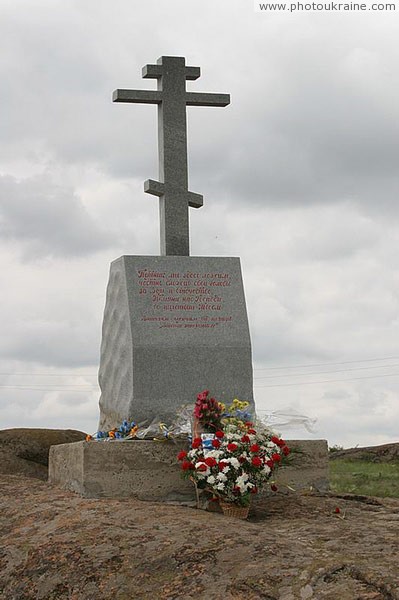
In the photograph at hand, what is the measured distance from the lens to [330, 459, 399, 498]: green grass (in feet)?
43.8

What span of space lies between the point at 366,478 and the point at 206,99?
20.4ft

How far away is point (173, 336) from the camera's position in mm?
11242

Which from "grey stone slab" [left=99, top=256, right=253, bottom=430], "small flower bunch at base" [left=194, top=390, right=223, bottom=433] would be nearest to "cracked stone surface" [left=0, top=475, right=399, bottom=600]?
"small flower bunch at base" [left=194, top=390, right=223, bottom=433]

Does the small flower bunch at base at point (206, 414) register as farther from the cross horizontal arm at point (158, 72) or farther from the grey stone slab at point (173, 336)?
the cross horizontal arm at point (158, 72)

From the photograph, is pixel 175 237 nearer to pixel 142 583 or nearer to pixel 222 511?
pixel 222 511

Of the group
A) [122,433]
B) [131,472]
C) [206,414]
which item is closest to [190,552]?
[206,414]

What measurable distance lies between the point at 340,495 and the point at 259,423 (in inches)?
47.0

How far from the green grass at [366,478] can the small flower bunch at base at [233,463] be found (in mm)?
4055

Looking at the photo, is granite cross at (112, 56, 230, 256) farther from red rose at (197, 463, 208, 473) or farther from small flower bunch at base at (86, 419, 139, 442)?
red rose at (197, 463, 208, 473)

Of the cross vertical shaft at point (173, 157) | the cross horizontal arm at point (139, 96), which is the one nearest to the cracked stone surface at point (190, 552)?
the cross vertical shaft at point (173, 157)

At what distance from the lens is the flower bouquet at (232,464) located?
8938 mm

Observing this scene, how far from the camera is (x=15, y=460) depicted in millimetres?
13859

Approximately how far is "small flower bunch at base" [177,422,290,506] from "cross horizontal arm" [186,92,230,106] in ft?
15.8

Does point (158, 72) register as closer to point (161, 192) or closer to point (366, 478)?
point (161, 192)
